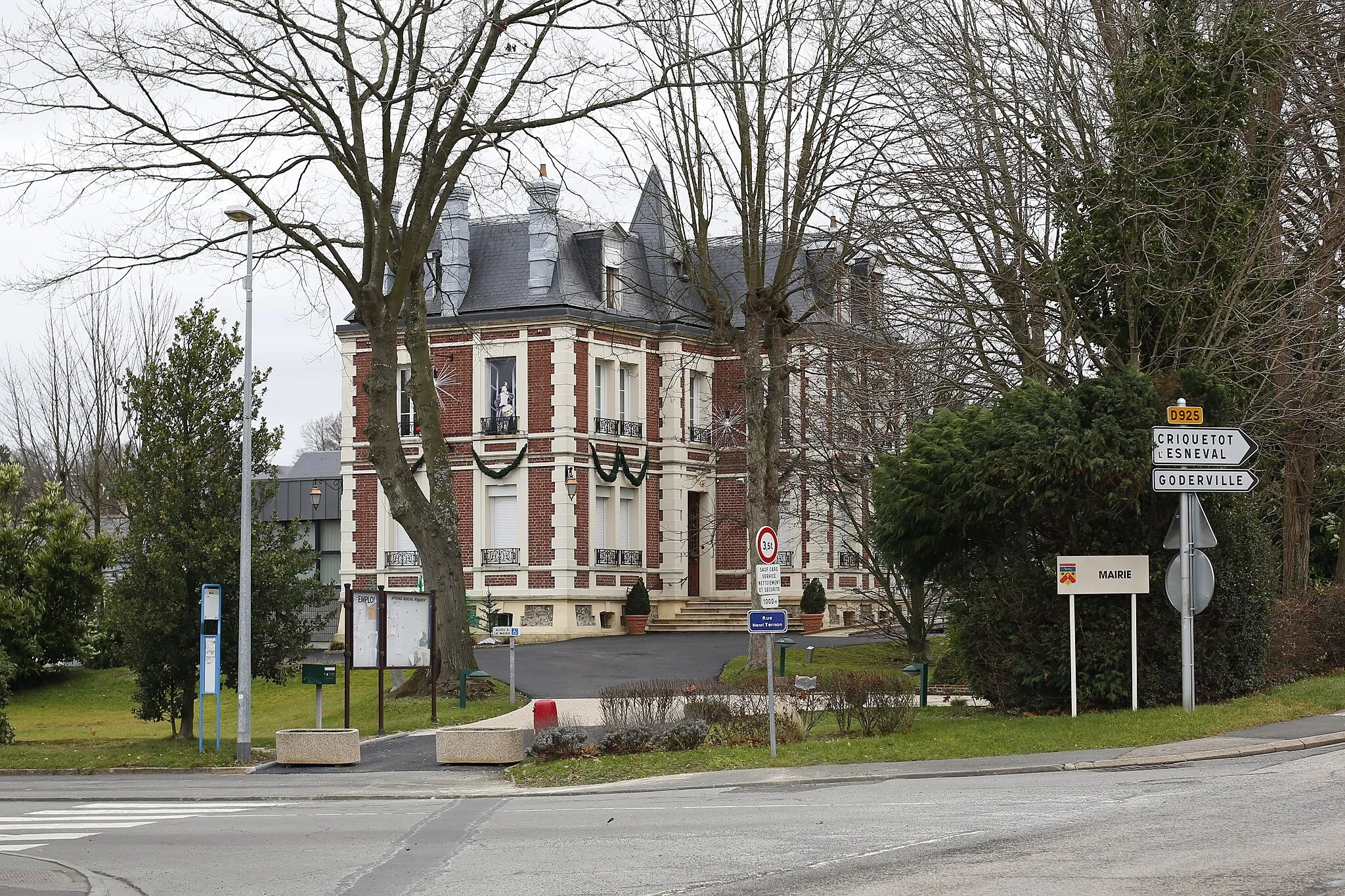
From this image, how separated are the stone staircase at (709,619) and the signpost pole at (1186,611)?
80.5ft

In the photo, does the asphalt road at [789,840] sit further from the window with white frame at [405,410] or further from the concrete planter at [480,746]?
the window with white frame at [405,410]

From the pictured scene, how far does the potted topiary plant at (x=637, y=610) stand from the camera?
1764 inches

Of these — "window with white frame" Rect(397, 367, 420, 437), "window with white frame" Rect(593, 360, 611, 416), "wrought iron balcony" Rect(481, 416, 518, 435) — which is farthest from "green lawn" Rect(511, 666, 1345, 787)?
"window with white frame" Rect(397, 367, 420, 437)

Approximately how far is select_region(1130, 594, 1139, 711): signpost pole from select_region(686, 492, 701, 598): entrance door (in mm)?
26666

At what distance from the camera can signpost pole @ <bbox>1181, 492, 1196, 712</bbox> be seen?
20703 millimetres

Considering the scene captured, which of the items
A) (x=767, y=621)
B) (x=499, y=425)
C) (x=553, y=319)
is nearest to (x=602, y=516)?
(x=499, y=425)

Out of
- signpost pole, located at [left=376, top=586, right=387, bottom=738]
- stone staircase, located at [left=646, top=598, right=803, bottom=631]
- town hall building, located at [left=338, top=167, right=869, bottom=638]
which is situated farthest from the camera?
stone staircase, located at [left=646, top=598, right=803, bottom=631]

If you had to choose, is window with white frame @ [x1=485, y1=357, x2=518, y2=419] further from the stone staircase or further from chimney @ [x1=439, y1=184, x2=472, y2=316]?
the stone staircase

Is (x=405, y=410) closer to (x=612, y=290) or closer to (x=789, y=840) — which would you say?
(x=612, y=290)

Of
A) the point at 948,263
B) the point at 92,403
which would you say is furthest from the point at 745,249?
the point at 92,403

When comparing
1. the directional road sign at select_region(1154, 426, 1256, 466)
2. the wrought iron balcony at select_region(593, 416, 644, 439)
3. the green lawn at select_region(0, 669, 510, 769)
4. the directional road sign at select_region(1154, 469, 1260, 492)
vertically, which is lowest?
the green lawn at select_region(0, 669, 510, 769)

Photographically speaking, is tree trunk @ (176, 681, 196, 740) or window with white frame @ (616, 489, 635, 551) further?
window with white frame @ (616, 489, 635, 551)

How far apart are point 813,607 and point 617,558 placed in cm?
610

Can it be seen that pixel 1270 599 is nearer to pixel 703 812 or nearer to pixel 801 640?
pixel 703 812
